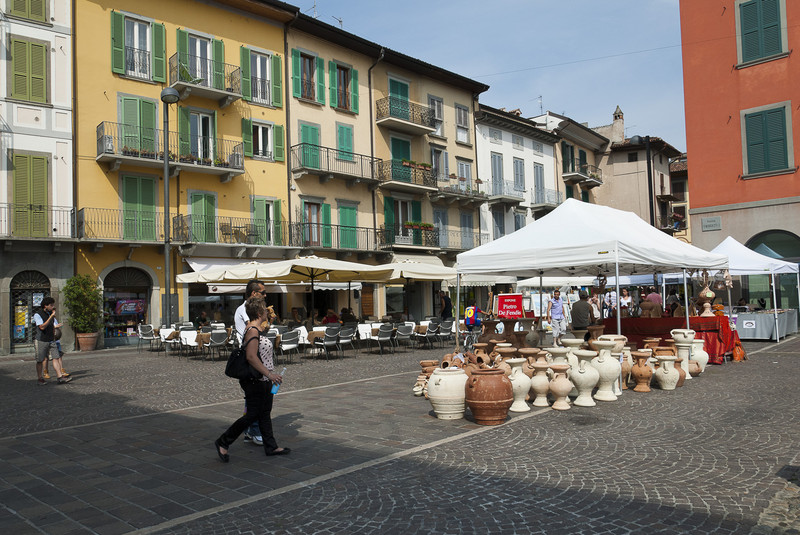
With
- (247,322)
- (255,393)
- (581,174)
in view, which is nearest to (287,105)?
(247,322)

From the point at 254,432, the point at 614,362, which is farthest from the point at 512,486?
the point at 614,362

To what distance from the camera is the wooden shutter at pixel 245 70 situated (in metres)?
23.9

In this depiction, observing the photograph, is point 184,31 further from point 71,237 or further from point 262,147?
point 71,237

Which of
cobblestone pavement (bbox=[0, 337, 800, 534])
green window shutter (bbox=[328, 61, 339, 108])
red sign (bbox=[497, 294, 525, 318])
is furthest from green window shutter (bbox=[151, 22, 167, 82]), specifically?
cobblestone pavement (bbox=[0, 337, 800, 534])

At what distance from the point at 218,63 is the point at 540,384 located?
19.9 meters

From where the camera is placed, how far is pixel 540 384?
783 cm

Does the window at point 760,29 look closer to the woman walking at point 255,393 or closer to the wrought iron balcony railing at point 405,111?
the wrought iron balcony railing at point 405,111

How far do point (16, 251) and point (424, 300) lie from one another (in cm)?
1793

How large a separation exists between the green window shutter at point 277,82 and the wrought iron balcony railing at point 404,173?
577cm

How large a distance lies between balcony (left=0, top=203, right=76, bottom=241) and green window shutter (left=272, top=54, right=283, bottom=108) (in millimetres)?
9228

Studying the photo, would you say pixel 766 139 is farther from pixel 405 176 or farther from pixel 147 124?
pixel 147 124

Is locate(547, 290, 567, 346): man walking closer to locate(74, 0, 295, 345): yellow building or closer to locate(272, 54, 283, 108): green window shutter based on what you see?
locate(74, 0, 295, 345): yellow building

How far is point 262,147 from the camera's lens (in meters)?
24.7

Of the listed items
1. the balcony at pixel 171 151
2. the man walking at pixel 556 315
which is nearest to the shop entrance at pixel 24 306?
the balcony at pixel 171 151
